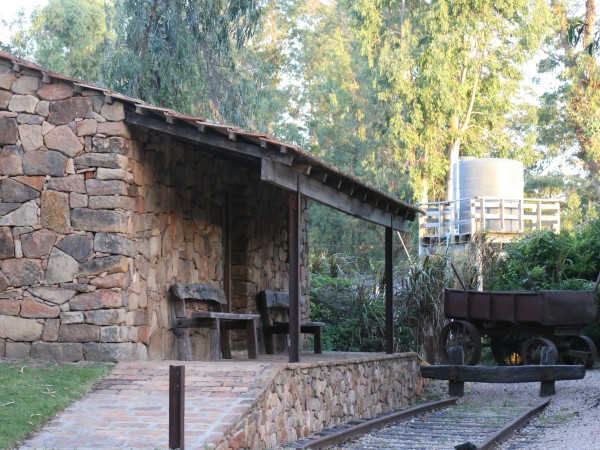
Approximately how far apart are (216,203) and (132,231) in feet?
10.1

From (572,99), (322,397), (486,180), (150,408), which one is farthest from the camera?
(572,99)

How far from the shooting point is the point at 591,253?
19.0 meters

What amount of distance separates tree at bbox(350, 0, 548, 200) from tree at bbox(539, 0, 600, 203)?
2062 mm

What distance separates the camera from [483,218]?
2742 cm

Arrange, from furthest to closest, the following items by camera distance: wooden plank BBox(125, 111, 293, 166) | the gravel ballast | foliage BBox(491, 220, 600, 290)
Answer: foliage BBox(491, 220, 600, 290) < wooden plank BBox(125, 111, 293, 166) < the gravel ballast

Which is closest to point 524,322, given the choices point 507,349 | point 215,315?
point 507,349

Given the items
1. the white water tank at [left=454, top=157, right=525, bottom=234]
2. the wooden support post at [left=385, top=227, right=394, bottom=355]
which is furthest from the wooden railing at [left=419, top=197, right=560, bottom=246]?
the wooden support post at [left=385, top=227, right=394, bottom=355]

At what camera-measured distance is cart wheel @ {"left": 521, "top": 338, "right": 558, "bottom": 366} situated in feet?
51.1

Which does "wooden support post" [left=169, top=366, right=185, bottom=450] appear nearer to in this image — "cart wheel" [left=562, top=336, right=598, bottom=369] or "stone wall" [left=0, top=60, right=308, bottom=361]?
"stone wall" [left=0, top=60, right=308, bottom=361]

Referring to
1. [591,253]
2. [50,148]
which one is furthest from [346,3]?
[50,148]

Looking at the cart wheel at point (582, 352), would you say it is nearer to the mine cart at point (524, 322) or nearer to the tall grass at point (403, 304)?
the mine cart at point (524, 322)

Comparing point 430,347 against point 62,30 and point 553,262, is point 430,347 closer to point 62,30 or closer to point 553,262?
point 553,262

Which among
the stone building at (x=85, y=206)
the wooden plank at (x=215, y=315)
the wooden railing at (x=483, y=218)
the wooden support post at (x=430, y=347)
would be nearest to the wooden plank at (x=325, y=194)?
the stone building at (x=85, y=206)

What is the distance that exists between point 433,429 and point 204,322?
10.3ft
